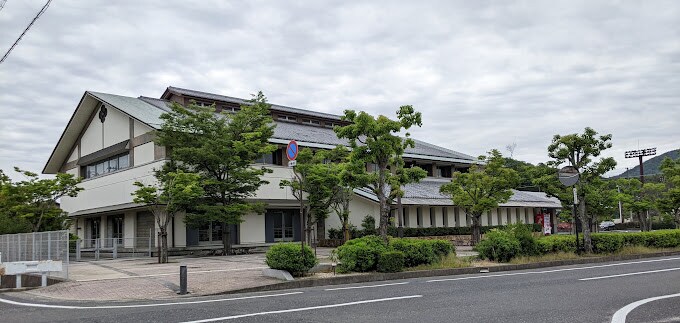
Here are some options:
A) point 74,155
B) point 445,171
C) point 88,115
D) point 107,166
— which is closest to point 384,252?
point 107,166

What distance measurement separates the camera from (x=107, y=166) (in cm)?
3328

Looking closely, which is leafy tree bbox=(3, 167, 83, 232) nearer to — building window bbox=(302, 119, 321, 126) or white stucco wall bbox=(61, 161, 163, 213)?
white stucco wall bbox=(61, 161, 163, 213)

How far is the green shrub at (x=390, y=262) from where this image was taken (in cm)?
1484

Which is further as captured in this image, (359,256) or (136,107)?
(136,107)

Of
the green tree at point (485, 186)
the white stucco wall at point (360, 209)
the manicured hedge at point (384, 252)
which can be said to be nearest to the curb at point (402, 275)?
the manicured hedge at point (384, 252)

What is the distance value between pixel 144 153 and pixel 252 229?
683cm

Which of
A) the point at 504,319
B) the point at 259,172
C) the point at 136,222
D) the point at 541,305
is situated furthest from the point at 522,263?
the point at 136,222

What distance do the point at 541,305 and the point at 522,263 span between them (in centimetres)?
917

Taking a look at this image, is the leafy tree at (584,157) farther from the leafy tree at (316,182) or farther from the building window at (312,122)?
the building window at (312,122)

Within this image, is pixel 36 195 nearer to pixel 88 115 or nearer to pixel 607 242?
pixel 88 115

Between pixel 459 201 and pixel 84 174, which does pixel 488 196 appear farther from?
pixel 84 174

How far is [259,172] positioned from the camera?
86.8 ft

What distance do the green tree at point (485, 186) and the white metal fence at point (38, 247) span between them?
18772 mm

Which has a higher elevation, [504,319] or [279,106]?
[279,106]
